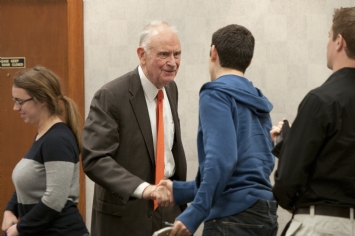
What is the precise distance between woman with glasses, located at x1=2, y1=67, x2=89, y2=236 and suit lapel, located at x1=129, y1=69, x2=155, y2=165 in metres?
0.32

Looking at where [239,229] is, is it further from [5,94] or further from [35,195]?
[5,94]

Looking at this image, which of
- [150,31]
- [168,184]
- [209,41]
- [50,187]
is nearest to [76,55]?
[209,41]

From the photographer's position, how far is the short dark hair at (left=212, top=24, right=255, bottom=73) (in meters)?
2.24

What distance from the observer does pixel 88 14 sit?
4512 mm

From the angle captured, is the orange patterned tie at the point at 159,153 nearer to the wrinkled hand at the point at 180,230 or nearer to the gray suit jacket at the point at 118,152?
the gray suit jacket at the point at 118,152

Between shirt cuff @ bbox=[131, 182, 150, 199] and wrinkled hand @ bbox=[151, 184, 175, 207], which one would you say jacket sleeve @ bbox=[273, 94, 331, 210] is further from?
shirt cuff @ bbox=[131, 182, 150, 199]

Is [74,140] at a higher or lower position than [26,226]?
higher

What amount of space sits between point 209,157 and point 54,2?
307cm

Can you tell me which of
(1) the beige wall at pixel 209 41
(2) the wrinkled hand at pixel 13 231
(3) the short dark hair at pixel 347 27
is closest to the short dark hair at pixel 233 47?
(3) the short dark hair at pixel 347 27

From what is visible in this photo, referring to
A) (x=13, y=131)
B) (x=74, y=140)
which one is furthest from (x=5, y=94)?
(x=74, y=140)

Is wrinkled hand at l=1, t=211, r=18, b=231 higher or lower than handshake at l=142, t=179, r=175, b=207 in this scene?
lower

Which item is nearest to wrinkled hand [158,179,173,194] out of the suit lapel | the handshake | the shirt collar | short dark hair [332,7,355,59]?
the handshake

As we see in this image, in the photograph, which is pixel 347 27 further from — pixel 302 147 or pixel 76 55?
pixel 76 55

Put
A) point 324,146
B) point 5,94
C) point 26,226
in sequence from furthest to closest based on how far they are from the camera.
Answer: point 5,94 < point 26,226 < point 324,146
